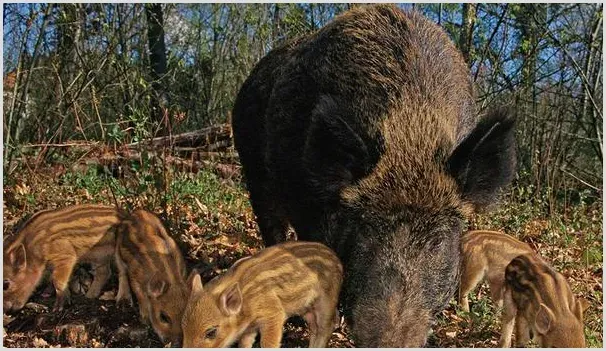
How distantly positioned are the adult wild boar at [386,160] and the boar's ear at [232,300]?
23.7 inches

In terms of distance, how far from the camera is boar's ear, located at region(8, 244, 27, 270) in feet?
16.0

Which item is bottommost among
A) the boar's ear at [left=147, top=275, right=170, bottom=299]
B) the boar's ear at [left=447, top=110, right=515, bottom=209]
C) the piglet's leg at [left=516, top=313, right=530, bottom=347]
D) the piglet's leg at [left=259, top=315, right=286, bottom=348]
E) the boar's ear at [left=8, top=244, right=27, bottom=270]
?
the piglet's leg at [left=516, top=313, right=530, bottom=347]

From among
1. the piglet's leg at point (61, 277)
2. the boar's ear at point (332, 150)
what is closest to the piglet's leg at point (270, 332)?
the boar's ear at point (332, 150)

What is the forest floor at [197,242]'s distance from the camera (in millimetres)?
4809

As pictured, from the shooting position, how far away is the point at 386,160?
167 inches

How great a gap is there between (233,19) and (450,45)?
13.0 metres

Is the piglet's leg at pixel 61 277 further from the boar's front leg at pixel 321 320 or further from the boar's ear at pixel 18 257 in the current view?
the boar's front leg at pixel 321 320

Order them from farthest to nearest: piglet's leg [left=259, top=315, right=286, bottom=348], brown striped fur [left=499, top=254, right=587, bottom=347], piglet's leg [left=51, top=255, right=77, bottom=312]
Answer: piglet's leg [left=51, top=255, right=77, bottom=312], brown striped fur [left=499, top=254, right=587, bottom=347], piglet's leg [left=259, top=315, right=286, bottom=348]

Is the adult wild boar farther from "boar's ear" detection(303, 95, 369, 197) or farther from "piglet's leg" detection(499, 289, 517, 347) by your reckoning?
"piglet's leg" detection(499, 289, 517, 347)

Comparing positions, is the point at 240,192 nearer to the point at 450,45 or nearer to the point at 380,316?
the point at 450,45

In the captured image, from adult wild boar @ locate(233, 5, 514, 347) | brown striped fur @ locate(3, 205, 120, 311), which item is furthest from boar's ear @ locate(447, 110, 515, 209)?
brown striped fur @ locate(3, 205, 120, 311)

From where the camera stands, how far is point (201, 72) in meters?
17.8

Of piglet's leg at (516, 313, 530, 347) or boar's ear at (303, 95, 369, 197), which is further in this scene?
piglet's leg at (516, 313, 530, 347)

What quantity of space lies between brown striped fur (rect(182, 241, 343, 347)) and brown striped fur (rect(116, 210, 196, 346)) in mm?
400
